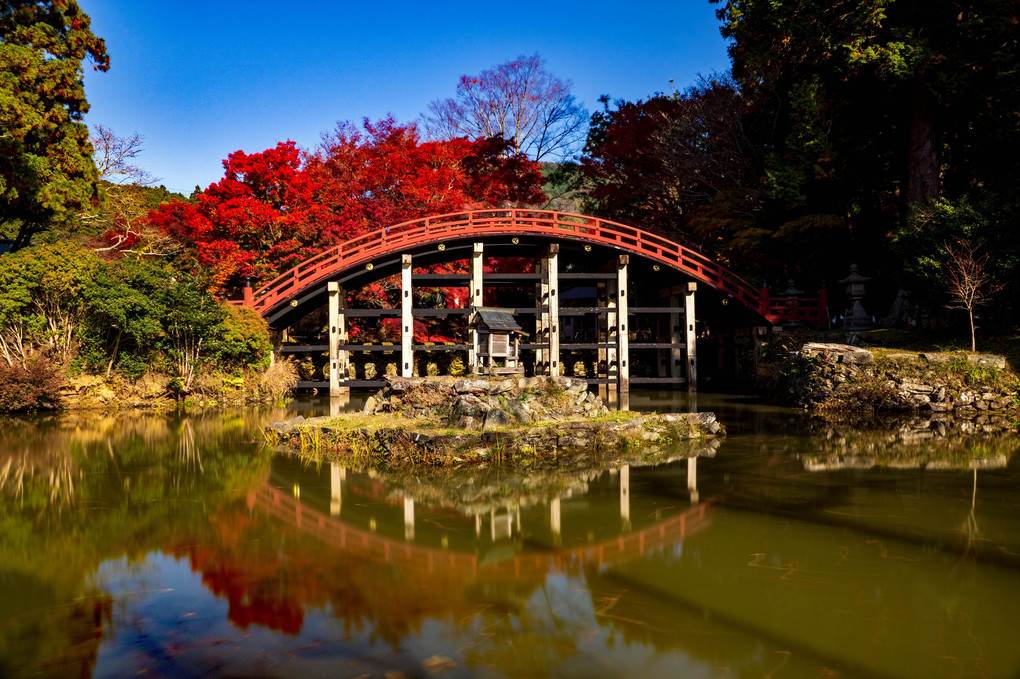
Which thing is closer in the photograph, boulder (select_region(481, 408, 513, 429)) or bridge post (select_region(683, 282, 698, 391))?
boulder (select_region(481, 408, 513, 429))

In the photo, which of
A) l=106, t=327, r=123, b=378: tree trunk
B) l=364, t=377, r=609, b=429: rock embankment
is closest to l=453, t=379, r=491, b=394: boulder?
l=364, t=377, r=609, b=429: rock embankment

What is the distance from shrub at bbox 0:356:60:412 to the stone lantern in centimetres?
2530

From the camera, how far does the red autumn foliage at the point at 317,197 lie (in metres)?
24.5

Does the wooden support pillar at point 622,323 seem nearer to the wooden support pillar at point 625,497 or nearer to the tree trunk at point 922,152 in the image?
the tree trunk at point 922,152

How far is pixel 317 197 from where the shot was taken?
26344mm

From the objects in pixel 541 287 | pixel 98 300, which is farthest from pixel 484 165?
pixel 98 300

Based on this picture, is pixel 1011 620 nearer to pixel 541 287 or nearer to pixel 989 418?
pixel 989 418

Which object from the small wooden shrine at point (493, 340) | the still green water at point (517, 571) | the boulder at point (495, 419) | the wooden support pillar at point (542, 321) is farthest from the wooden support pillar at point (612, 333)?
the still green water at point (517, 571)

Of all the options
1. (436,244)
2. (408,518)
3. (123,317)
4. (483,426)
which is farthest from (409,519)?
(436,244)

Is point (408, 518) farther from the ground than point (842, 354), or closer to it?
closer to it

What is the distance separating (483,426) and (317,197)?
18055 mm

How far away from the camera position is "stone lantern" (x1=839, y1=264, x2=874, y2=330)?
71.3 feet

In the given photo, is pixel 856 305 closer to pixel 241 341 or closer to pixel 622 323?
pixel 622 323

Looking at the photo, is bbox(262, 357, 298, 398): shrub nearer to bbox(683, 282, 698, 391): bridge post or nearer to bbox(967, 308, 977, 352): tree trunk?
bbox(683, 282, 698, 391): bridge post
